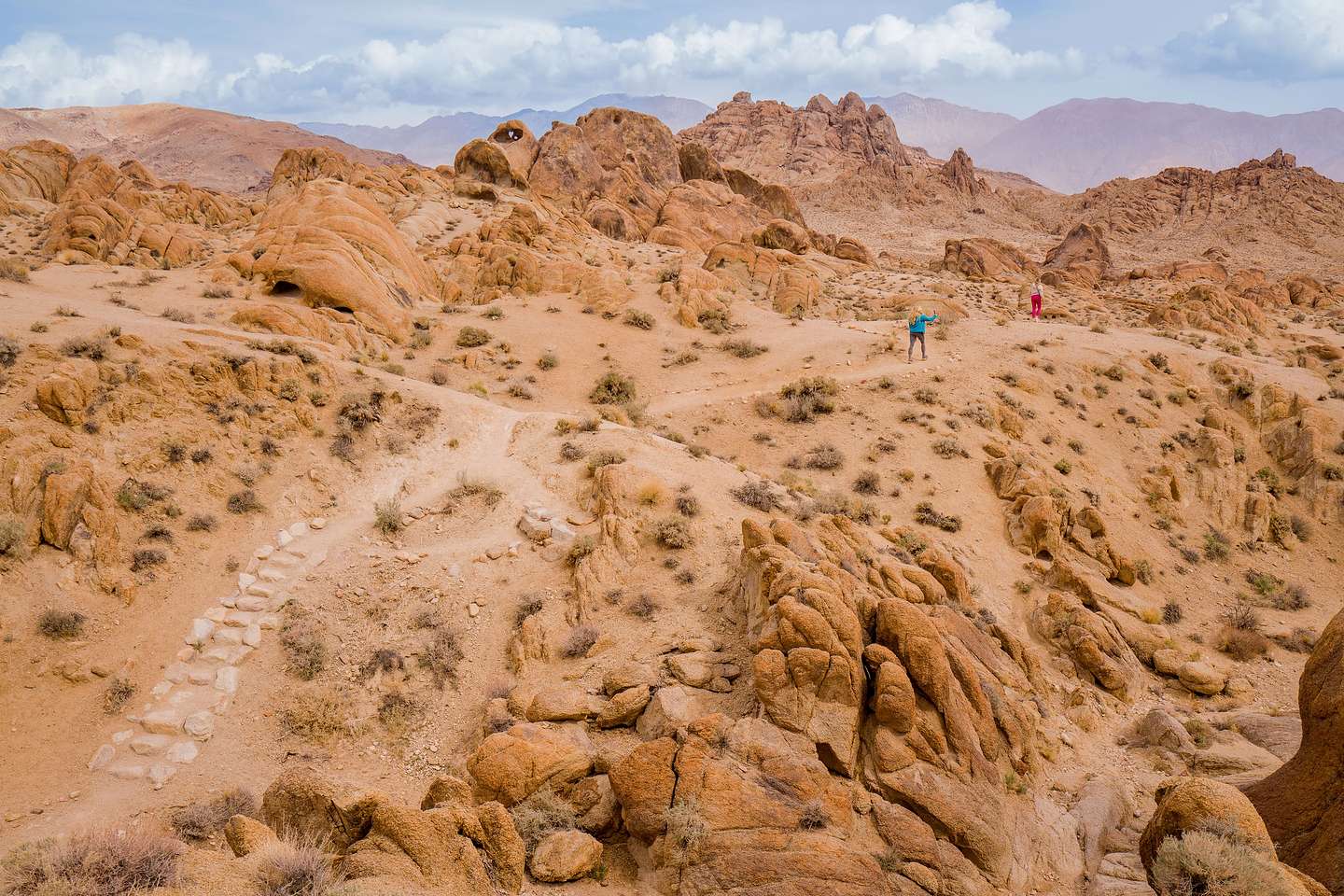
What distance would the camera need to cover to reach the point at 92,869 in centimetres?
523

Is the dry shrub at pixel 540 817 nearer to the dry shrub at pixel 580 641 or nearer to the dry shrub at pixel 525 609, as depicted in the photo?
the dry shrub at pixel 580 641

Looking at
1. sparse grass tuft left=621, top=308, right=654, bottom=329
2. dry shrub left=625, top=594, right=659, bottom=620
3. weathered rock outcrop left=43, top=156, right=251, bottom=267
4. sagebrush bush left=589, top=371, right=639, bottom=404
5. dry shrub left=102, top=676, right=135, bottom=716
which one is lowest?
dry shrub left=102, top=676, right=135, bottom=716

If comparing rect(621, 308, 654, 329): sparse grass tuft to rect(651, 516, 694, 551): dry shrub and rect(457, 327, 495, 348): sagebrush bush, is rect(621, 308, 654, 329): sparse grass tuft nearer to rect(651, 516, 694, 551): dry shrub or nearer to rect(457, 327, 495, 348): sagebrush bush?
rect(457, 327, 495, 348): sagebrush bush

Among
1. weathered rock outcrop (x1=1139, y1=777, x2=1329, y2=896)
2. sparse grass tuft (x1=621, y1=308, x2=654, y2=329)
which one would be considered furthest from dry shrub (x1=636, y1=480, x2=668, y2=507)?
sparse grass tuft (x1=621, y1=308, x2=654, y2=329)

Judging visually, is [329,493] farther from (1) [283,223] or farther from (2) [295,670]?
(1) [283,223]

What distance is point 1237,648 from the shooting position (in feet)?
50.8

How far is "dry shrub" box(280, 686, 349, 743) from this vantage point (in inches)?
403

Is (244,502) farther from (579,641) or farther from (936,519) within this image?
(936,519)

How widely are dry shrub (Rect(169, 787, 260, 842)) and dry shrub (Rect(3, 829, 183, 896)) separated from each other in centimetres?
264

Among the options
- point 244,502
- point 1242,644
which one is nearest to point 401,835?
point 244,502

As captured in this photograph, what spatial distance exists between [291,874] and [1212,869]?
29.0 feet

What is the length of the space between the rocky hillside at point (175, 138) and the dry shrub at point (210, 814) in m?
134

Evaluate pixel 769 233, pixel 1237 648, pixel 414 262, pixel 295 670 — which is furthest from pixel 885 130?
pixel 295 670

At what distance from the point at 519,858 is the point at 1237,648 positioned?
1722cm
